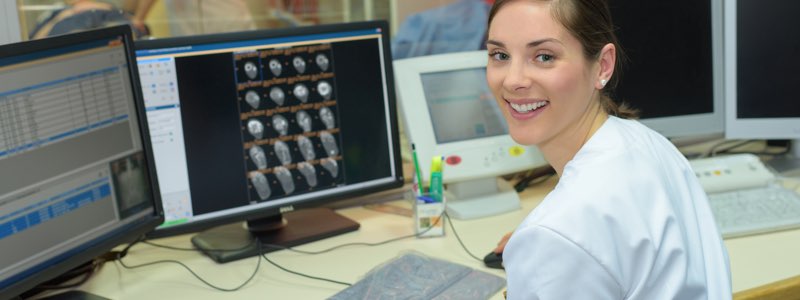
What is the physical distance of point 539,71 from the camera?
A: 1.12 m

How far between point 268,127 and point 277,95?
66mm

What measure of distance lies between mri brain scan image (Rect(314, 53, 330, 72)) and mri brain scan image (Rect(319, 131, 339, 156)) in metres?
0.13

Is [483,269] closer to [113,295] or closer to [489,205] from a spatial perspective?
[489,205]

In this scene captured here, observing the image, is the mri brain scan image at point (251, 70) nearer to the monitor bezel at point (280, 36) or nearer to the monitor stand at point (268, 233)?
the monitor bezel at point (280, 36)

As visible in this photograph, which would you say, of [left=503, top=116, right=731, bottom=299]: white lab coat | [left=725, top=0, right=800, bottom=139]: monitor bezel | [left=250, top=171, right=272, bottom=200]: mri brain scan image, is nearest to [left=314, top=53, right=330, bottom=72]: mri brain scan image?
[left=250, top=171, right=272, bottom=200]: mri brain scan image

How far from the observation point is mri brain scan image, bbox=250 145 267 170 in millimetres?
1670

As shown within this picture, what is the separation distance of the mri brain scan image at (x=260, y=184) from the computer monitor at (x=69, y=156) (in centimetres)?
21

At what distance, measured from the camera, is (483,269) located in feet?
5.07

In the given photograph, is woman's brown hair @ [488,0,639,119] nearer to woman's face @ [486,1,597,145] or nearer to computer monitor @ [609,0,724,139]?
woman's face @ [486,1,597,145]

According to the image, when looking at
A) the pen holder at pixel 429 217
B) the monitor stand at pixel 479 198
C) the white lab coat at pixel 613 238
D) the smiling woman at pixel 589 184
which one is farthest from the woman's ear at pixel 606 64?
the monitor stand at pixel 479 198

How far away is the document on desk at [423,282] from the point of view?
1416 mm

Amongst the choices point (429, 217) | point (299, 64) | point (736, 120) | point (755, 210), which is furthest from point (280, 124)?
point (736, 120)

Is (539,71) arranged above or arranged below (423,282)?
above

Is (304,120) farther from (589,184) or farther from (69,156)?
(589,184)
